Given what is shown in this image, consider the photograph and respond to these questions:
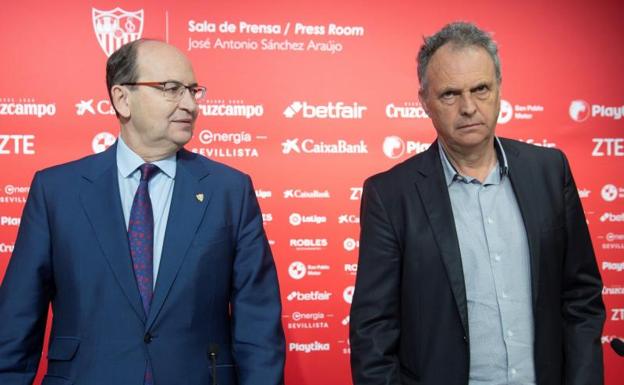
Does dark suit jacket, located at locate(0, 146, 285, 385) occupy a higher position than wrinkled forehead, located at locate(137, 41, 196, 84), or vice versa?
wrinkled forehead, located at locate(137, 41, 196, 84)

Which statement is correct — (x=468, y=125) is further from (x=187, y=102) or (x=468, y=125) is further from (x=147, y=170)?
(x=147, y=170)

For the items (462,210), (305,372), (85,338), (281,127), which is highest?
(281,127)

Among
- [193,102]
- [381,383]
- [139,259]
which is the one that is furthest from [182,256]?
[381,383]

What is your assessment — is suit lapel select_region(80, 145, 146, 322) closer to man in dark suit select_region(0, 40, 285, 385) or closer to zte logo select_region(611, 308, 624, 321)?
man in dark suit select_region(0, 40, 285, 385)

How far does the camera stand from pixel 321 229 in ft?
11.8

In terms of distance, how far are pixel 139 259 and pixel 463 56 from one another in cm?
111

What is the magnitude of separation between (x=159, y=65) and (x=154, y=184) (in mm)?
371

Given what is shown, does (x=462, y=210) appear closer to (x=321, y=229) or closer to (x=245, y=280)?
(x=245, y=280)

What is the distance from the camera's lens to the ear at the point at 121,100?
2.18m

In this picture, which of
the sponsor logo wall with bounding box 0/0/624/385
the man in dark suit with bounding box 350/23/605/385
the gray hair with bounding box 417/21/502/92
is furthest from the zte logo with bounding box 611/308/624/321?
the gray hair with bounding box 417/21/502/92

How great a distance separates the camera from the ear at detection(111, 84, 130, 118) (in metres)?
Answer: 2.18

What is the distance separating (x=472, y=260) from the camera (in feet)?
6.23

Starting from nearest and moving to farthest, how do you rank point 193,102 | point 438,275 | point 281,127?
point 438,275 < point 193,102 < point 281,127

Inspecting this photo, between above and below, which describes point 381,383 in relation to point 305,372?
above
